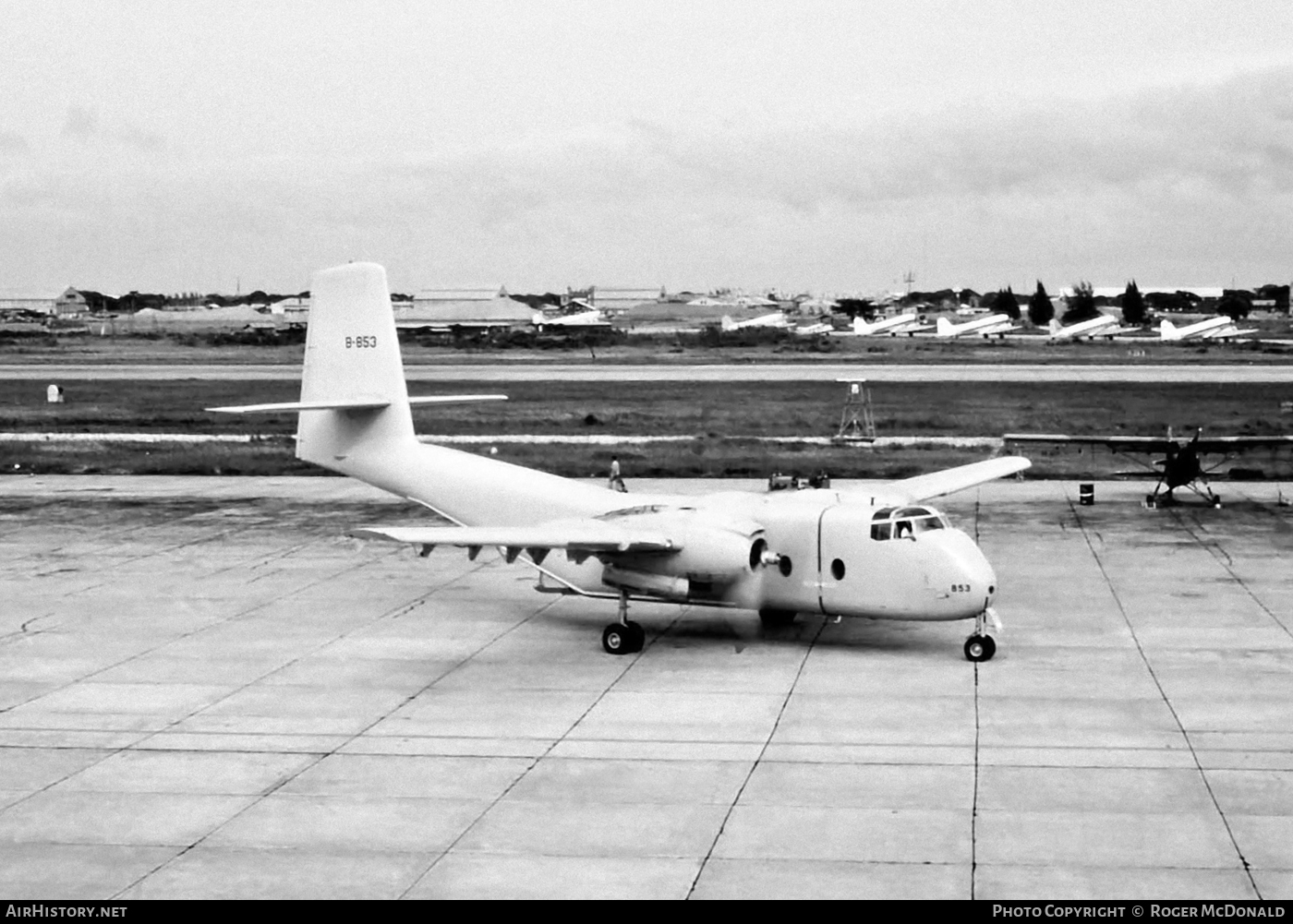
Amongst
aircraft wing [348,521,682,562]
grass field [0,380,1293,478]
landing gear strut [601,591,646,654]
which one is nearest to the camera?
aircraft wing [348,521,682,562]

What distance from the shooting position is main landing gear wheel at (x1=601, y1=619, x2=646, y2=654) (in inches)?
1014

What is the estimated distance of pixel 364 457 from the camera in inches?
1240

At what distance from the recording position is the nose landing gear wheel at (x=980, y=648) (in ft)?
80.9

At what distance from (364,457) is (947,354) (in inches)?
4309

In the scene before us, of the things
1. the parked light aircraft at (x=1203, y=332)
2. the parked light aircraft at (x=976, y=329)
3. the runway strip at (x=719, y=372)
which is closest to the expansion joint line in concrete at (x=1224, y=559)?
the runway strip at (x=719, y=372)

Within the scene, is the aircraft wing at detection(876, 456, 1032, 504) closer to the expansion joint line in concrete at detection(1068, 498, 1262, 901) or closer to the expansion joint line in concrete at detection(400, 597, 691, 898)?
the expansion joint line in concrete at detection(1068, 498, 1262, 901)

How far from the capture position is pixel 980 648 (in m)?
24.7

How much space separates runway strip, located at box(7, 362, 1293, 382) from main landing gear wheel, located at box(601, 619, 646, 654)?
70467 mm

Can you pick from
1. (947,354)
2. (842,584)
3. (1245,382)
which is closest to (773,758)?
(842,584)

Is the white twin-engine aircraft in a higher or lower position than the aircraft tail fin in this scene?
lower

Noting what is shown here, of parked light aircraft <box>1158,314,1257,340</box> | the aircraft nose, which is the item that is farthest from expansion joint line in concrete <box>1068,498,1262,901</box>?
parked light aircraft <box>1158,314,1257,340</box>

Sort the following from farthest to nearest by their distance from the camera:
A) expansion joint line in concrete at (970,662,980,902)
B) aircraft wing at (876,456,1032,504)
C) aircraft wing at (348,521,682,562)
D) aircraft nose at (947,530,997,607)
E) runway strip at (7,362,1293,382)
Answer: runway strip at (7,362,1293,382), aircraft wing at (876,456,1032,504), aircraft wing at (348,521,682,562), aircraft nose at (947,530,997,607), expansion joint line in concrete at (970,662,980,902)

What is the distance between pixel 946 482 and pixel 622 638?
838cm
